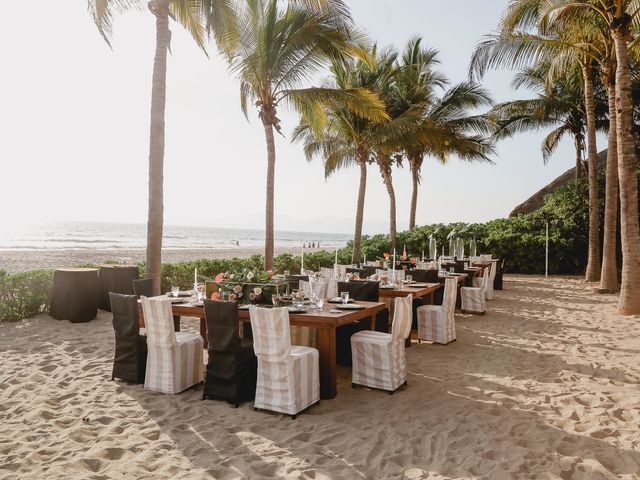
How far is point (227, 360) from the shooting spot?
4.49m

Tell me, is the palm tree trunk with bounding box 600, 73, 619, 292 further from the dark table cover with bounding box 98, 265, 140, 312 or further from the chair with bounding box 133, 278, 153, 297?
the dark table cover with bounding box 98, 265, 140, 312

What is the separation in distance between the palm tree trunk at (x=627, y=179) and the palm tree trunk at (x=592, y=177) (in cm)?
453

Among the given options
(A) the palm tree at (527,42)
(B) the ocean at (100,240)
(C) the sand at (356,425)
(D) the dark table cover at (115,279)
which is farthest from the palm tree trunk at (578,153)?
(B) the ocean at (100,240)

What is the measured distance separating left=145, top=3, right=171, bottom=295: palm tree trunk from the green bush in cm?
205

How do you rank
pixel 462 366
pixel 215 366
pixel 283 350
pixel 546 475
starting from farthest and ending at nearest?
1. pixel 462 366
2. pixel 215 366
3. pixel 283 350
4. pixel 546 475

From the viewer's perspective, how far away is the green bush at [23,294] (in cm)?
798

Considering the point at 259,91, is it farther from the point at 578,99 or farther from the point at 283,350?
the point at 578,99

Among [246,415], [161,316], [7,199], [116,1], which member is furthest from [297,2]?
[7,199]

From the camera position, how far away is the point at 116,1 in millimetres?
8141

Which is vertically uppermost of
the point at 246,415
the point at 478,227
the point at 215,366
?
the point at 478,227

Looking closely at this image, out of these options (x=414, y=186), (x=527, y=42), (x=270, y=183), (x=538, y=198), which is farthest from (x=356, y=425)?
(x=538, y=198)

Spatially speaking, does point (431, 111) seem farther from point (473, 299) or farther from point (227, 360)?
point (227, 360)

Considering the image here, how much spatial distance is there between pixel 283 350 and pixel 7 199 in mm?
133553

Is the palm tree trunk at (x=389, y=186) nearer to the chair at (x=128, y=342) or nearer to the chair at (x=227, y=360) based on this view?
the chair at (x=128, y=342)
